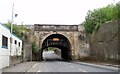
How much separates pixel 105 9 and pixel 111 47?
16584 mm

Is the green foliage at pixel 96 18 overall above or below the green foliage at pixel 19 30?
above

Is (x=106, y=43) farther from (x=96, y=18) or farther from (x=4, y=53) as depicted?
(x=4, y=53)

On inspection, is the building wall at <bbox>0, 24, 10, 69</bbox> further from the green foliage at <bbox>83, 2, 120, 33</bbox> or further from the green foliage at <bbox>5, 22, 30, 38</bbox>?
the green foliage at <bbox>83, 2, 120, 33</bbox>

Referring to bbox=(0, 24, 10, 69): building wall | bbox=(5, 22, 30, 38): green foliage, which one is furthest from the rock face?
bbox=(0, 24, 10, 69): building wall

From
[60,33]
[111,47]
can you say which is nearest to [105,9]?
[60,33]

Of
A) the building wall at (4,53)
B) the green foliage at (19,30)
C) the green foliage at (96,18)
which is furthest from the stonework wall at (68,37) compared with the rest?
the building wall at (4,53)

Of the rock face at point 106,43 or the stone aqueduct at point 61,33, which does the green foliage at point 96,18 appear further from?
the stone aqueduct at point 61,33

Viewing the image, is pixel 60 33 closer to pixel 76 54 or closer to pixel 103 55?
pixel 76 54

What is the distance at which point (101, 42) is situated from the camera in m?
49.0

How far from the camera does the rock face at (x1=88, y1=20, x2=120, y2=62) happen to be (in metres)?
40.5

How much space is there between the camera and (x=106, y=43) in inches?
1789

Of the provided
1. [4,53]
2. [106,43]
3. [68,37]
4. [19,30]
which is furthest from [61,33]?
[4,53]

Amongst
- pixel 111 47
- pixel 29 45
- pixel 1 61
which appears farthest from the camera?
pixel 29 45

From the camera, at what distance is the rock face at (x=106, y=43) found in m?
40.5
